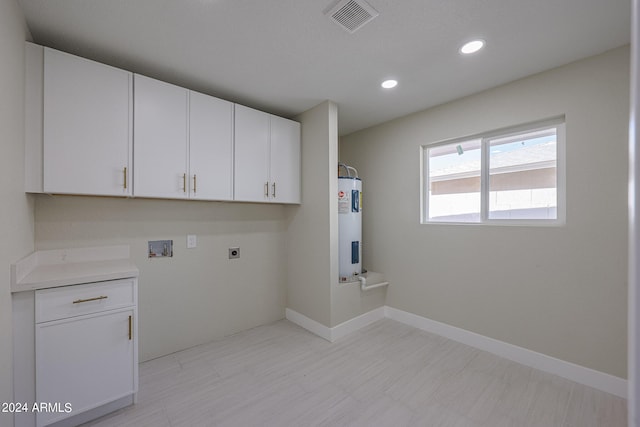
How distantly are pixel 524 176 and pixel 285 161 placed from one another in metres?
2.30

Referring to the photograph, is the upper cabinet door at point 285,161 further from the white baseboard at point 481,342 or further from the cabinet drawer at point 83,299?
the cabinet drawer at point 83,299

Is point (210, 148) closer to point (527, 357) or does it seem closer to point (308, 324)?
point (308, 324)

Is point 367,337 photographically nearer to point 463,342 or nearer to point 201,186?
point 463,342

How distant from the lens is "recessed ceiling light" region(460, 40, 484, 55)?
1.93m

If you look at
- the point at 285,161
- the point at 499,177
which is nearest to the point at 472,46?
the point at 499,177

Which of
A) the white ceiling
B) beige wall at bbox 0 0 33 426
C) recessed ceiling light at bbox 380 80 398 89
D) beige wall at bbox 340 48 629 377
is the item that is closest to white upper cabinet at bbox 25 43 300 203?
beige wall at bbox 0 0 33 426

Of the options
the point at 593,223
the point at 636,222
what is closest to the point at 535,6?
the point at 593,223

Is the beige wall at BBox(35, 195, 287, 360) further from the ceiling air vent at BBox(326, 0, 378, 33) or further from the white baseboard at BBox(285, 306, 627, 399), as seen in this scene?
the ceiling air vent at BBox(326, 0, 378, 33)

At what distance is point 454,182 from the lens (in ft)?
9.77

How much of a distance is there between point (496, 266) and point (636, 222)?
8.24ft

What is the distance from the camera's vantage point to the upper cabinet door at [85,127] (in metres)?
1.80

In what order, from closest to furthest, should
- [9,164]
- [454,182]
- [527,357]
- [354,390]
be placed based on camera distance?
1. [9,164]
2. [354,390]
3. [527,357]
4. [454,182]

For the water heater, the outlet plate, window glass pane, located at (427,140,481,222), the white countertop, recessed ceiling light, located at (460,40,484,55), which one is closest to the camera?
the white countertop

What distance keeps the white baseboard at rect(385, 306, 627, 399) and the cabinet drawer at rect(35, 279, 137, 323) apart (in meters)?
2.76
